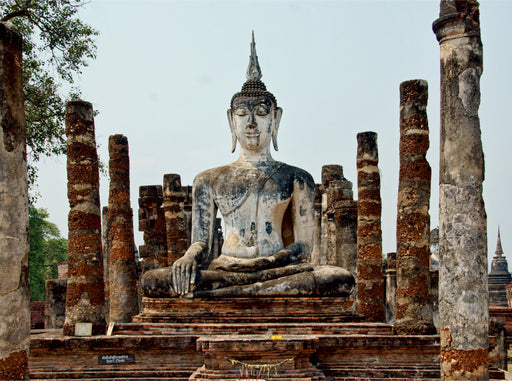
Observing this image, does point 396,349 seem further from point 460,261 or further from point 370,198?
point 370,198

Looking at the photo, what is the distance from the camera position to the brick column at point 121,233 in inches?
538

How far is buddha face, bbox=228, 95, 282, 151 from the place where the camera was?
32.6ft

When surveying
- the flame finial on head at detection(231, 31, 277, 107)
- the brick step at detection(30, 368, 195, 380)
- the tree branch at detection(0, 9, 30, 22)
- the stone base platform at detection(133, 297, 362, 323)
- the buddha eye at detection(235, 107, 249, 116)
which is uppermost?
the tree branch at detection(0, 9, 30, 22)

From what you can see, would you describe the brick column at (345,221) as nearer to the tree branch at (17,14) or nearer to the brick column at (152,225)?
the brick column at (152,225)

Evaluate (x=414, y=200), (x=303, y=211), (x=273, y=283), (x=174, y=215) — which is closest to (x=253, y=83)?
(x=303, y=211)

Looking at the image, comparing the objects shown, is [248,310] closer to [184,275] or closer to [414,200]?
[184,275]

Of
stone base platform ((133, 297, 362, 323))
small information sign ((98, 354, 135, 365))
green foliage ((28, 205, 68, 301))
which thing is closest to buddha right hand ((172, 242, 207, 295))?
stone base platform ((133, 297, 362, 323))

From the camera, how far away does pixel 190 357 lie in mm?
8070

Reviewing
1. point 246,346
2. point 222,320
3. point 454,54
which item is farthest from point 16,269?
point 454,54

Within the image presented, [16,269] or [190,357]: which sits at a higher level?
[16,269]

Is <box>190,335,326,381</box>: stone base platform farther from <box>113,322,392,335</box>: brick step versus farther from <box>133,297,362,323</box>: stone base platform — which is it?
<box>133,297,362,323</box>: stone base platform

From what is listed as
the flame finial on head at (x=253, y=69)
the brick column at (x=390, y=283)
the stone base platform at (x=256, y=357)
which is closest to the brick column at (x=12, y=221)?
the stone base platform at (x=256, y=357)

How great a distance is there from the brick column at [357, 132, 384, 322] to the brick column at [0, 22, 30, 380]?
7442 millimetres

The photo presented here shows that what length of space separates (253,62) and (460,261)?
4.78 m
